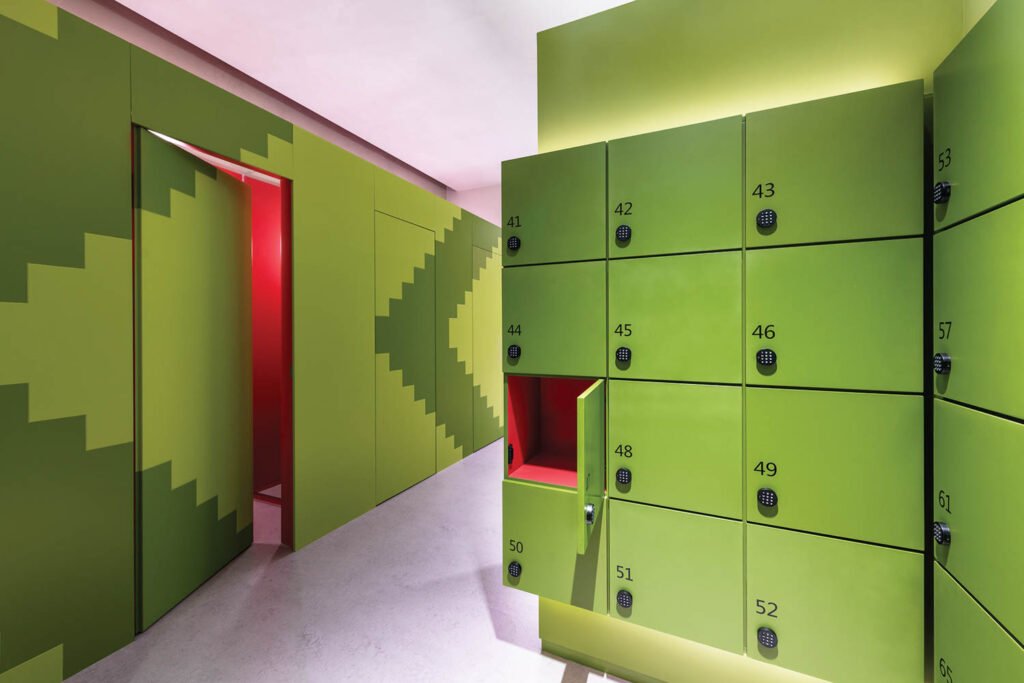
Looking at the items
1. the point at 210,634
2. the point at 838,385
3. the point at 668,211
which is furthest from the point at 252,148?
the point at 838,385

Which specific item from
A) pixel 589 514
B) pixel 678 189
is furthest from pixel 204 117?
pixel 589 514

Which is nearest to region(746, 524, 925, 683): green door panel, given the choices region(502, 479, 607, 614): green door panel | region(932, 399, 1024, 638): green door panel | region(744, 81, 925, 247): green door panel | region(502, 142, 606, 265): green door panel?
region(932, 399, 1024, 638): green door panel

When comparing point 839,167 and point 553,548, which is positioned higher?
point 839,167

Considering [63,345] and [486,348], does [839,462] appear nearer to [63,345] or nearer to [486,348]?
[63,345]

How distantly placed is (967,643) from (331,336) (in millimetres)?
2971

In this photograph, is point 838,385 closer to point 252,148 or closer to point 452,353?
point 252,148

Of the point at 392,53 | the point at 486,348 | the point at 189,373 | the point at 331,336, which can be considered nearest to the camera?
the point at 189,373

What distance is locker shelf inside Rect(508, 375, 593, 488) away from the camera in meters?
1.70

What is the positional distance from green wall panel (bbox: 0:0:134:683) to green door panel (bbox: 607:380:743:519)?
201cm

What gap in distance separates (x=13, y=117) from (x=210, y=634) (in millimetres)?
2146

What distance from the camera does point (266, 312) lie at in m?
3.37

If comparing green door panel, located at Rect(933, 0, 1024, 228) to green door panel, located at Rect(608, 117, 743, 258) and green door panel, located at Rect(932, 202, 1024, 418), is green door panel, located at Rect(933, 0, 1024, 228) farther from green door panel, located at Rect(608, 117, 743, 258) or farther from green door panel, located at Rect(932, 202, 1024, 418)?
green door panel, located at Rect(608, 117, 743, 258)

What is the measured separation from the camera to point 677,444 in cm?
139

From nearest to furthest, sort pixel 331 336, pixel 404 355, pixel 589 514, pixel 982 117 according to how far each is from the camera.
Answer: pixel 982 117
pixel 589 514
pixel 331 336
pixel 404 355
